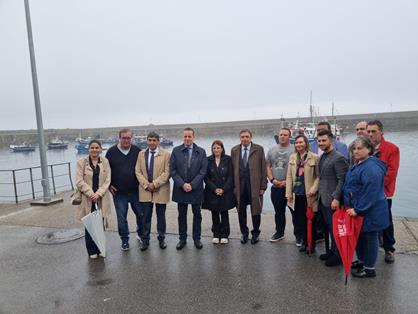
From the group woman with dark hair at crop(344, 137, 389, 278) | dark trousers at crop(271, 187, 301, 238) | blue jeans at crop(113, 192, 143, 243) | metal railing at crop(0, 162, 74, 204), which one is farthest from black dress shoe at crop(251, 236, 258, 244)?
metal railing at crop(0, 162, 74, 204)

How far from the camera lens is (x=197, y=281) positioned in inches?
158

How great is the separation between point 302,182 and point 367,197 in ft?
3.82

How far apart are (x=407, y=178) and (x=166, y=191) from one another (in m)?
19.0

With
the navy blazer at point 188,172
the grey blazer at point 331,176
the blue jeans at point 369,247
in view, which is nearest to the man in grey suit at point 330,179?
the grey blazer at point 331,176

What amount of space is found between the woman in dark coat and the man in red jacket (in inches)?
82.3

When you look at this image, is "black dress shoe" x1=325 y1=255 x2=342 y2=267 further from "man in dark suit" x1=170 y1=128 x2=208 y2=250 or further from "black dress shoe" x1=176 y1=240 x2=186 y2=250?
"black dress shoe" x1=176 y1=240 x2=186 y2=250

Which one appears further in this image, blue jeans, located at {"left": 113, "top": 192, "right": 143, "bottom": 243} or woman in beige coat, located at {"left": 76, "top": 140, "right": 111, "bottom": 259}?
blue jeans, located at {"left": 113, "top": 192, "right": 143, "bottom": 243}

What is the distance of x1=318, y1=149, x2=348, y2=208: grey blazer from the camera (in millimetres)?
4164

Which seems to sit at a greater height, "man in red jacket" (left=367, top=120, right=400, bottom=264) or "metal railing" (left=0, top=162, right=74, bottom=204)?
"man in red jacket" (left=367, top=120, right=400, bottom=264)

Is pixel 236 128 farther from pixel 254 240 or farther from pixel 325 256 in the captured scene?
pixel 325 256

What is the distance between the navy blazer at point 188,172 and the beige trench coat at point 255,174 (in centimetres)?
52

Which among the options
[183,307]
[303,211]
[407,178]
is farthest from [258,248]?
[407,178]

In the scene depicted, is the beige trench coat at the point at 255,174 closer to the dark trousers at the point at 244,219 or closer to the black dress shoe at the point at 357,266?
the dark trousers at the point at 244,219

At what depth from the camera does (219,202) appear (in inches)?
208
